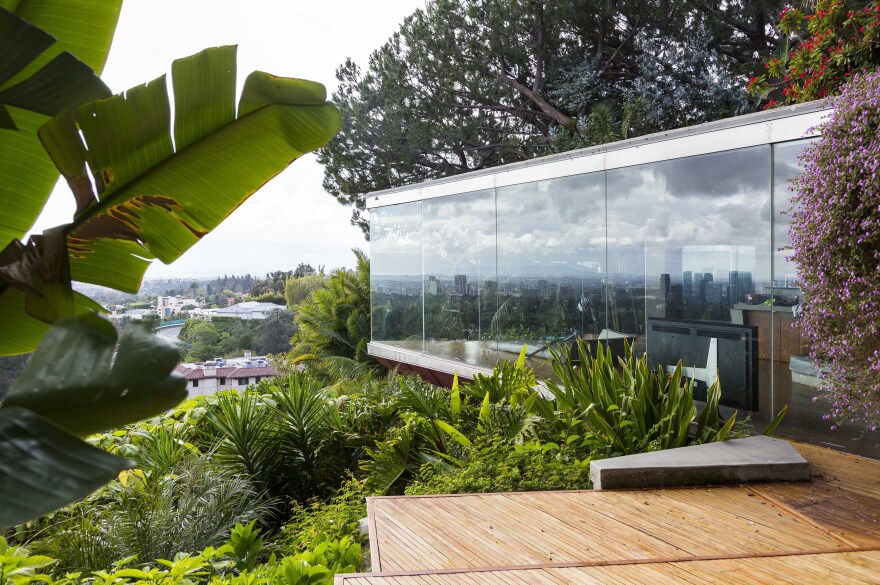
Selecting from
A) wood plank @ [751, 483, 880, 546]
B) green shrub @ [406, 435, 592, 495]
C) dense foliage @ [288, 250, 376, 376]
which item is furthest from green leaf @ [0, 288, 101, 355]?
dense foliage @ [288, 250, 376, 376]

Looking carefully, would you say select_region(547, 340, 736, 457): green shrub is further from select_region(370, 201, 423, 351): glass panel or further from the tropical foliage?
select_region(370, 201, 423, 351): glass panel

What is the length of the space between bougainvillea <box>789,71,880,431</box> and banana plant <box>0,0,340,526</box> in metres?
3.31

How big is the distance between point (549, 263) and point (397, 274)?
3.31 m

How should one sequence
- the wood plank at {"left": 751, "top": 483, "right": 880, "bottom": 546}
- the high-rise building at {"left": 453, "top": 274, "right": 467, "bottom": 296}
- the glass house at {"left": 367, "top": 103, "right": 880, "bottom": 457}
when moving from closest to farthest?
1. the wood plank at {"left": 751, "top": 483, "right": 880, "bottom": 546}
2. the glass house at {"left": 367, "top": 103, "right": 880, "bottom": 457}
3. the high-rise building at {"left": 453, "top": 274, "right": 467, "bottom": 296}

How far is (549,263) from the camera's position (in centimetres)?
728

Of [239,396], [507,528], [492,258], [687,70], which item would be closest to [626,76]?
[687,70]

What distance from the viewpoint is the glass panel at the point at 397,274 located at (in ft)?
31.3

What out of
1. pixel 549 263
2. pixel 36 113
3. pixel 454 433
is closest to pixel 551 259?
pixel 549 263

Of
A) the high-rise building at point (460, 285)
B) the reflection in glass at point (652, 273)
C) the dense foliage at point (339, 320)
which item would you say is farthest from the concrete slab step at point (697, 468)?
the dense foliage at point (339, 320)

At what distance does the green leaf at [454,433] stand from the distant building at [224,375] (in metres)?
1.83

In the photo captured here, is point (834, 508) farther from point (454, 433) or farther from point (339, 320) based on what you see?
point (339, 320)

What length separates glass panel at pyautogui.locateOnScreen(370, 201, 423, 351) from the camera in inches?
376

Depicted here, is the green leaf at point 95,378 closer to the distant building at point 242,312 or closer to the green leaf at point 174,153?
the green leaf at point 174,153

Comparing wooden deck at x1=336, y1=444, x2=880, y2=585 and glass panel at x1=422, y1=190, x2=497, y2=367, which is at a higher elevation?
glass panel at x1=422, y1=190, x2=497, y2=367
